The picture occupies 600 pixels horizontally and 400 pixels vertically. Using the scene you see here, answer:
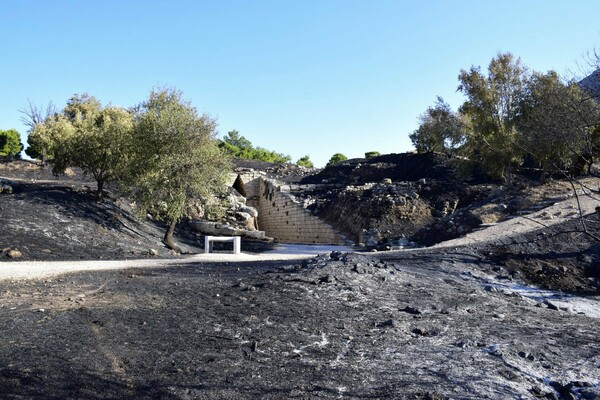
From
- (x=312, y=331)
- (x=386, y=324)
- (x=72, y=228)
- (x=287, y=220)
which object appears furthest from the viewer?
(x=287, y=220)

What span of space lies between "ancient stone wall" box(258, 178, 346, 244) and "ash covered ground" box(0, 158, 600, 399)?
1348 cm

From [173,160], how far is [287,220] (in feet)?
44.5

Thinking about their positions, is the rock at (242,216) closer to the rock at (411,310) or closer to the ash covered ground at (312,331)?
the ash covered ground at (312,331)

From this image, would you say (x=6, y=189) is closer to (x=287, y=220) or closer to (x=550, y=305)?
(x=287, y=220)

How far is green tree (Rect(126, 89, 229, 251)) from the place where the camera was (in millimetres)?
17859

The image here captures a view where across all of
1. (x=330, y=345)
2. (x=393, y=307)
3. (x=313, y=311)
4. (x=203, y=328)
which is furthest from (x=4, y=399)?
(x=393, y=307)

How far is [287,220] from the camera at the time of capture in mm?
30469

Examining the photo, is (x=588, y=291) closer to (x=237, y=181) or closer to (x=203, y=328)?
(x=203, y=328)

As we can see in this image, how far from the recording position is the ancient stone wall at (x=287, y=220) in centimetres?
2680

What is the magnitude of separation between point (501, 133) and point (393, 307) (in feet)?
50.1

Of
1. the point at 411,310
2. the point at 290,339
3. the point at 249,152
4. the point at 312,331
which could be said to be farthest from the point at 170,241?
the point at 249,152

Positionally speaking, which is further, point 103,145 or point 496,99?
point 496,99

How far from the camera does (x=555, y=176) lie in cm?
2323

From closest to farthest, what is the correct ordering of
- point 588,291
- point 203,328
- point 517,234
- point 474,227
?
point 203,328, point 588,291, point 517,234, point 474,227
